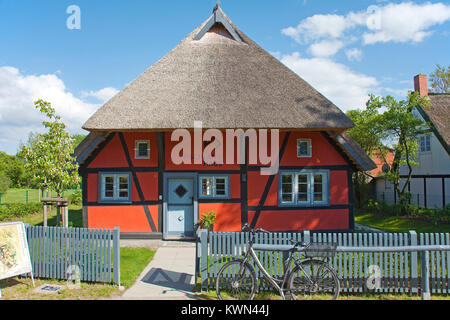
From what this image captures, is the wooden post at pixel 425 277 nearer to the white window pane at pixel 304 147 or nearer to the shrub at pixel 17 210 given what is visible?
the white window pane at pixel 304 147

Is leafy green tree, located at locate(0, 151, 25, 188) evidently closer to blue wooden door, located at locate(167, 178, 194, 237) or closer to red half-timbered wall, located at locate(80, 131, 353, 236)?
red half-timbered wall, located at locate(80, 131, 353, 236)

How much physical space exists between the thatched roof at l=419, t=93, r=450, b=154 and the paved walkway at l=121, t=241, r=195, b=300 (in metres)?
14.8

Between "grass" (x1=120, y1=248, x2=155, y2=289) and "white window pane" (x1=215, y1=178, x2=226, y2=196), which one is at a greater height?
"white window pane" (x1=215, y1=178, x2=226, y2=196)

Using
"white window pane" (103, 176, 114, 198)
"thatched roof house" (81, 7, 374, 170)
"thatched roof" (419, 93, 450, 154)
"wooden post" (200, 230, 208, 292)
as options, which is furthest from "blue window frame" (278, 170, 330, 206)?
"thatched roof" (419, 93, 450, 154)

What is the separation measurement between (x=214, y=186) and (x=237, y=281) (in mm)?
5029

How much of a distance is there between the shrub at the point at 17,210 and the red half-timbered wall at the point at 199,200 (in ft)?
19.5

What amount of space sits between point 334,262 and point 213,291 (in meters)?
2.25

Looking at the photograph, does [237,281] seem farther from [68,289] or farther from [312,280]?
[68,289]

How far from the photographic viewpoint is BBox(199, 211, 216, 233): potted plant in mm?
9336

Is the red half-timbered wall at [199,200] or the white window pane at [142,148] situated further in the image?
the white window pane at [142,148]

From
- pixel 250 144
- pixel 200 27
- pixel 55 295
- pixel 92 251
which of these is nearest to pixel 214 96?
pixel 250 144

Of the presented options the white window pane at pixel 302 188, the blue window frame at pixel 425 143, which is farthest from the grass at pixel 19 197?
the blue window frame at pixel 425 143

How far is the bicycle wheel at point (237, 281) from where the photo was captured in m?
4.76
